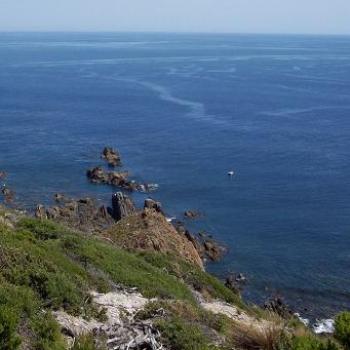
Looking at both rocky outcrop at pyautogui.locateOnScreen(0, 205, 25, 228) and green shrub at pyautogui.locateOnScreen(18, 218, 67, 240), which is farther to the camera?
green shrub at pyautogui.locateOnScreen(18, 218, 67, 240)

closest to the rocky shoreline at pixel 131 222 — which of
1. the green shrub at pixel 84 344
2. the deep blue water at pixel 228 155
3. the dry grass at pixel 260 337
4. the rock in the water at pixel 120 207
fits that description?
the rock in the water at pixel 120 207

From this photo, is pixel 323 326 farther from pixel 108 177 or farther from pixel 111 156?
pixel 111 156

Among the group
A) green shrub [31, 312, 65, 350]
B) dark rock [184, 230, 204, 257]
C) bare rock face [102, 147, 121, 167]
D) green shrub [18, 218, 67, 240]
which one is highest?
green shrub [31, 312, 65, 350]

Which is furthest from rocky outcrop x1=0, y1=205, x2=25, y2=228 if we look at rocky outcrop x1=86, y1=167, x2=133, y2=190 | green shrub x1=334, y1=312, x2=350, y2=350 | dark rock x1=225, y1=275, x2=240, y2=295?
rocky outcrop x1=86, y1=167, x2=133, y2=190

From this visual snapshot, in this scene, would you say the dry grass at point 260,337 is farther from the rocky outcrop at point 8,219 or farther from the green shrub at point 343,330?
the rocky outcrop at point 8,219

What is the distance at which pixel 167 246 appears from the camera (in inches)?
1651

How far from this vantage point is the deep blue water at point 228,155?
1960 inches

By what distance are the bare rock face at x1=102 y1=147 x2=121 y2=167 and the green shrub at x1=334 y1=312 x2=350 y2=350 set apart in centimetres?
6293

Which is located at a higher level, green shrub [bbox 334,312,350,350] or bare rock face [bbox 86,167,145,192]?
green shrub [bbox 334,312,350,350]

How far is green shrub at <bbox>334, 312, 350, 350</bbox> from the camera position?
1269 cm

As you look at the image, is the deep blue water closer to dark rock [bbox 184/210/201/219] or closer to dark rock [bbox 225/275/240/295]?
dark rock [bbox 184/210/201/219]

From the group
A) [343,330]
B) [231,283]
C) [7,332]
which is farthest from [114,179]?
[343,330]

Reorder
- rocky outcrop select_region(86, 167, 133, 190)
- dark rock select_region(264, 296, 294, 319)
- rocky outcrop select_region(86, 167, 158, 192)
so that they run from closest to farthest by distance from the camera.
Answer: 1. dark rock select_region(264, 296, 294, 319)
2. rocky outcrop select_region(86, 167, 158, 192)
3. rocky outcrop select_region(86, 167, 133, 190)

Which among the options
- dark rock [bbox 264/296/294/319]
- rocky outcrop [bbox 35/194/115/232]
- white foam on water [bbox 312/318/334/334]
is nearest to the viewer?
white foam on water [bbox 312/318/334/334]
